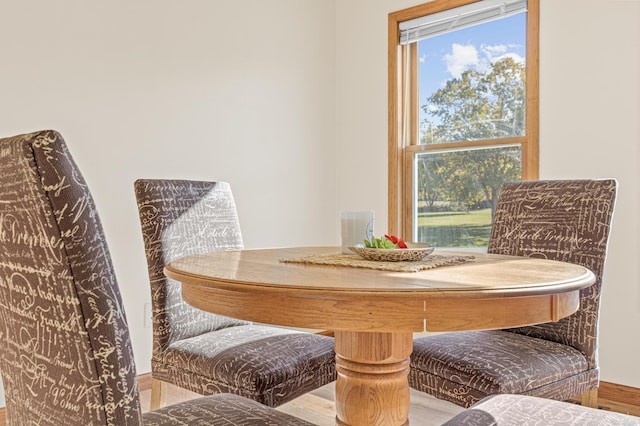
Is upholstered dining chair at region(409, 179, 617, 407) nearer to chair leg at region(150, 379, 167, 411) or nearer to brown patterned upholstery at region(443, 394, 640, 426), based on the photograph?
brown patterned upholstery at region(443, 394, 640, 426)

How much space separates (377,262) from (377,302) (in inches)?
18.8

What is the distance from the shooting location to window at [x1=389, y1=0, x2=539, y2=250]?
311 cm

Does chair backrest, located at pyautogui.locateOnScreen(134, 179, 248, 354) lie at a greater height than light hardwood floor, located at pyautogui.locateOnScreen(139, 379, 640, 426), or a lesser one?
greater

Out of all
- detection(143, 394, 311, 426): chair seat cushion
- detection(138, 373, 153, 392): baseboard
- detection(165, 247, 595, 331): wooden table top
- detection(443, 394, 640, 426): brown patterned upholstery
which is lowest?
detection(138, 373, 153, 392): baseboard

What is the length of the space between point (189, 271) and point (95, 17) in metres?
1.92

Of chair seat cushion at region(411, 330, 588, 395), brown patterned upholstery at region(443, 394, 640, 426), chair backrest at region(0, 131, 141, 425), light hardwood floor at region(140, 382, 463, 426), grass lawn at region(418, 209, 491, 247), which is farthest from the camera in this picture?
grass lawn at region(418, 209, 491, 247)

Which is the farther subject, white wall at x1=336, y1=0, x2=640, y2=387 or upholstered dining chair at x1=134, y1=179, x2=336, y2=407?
white wall at x1=336, y1=0, x2=640, y2=387

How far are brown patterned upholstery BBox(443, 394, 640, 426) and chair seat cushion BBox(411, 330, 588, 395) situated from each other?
0.94ft

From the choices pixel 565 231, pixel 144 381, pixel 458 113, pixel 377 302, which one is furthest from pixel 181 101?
pixel 377 302

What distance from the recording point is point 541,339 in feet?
6.01

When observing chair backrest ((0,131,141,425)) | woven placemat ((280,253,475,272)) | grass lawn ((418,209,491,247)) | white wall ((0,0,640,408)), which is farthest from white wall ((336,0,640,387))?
chair backrest ((0,131,141,425))

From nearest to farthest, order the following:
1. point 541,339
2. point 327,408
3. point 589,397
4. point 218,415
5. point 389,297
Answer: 1. point 389,297
2. point 218,415
3. point 589,397
4. point 541,339
5. point 327,408

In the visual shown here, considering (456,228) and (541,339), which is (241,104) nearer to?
(456,228)

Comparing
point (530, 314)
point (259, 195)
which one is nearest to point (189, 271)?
point (530, 314)
